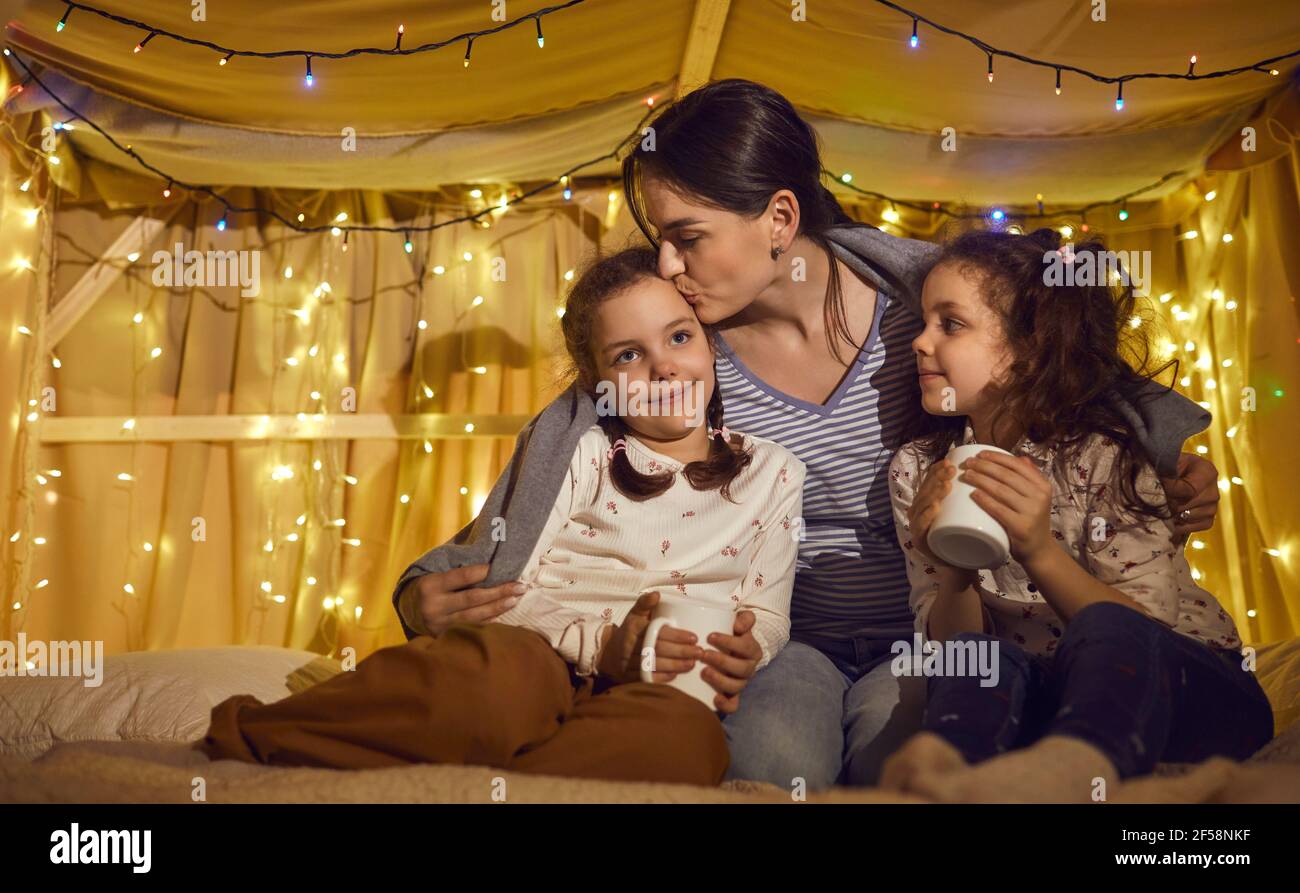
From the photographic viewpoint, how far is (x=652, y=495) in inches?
56.8

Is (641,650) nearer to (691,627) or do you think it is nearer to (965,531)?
(691,627)

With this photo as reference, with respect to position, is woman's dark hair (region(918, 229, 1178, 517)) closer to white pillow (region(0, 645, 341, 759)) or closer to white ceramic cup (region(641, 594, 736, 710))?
white ceramic cup (region(641, 594, 736, 710))

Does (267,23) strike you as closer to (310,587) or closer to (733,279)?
(733,279)

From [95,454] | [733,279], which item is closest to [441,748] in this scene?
[733,279]

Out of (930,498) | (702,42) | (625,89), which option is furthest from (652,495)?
(625,89)

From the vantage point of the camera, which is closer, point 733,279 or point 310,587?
point 733,279

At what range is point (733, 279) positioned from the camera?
1.54 metres

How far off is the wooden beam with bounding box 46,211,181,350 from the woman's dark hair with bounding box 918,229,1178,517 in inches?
88.0

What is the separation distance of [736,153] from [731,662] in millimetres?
780

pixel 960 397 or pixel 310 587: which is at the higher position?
pixel 960 397
